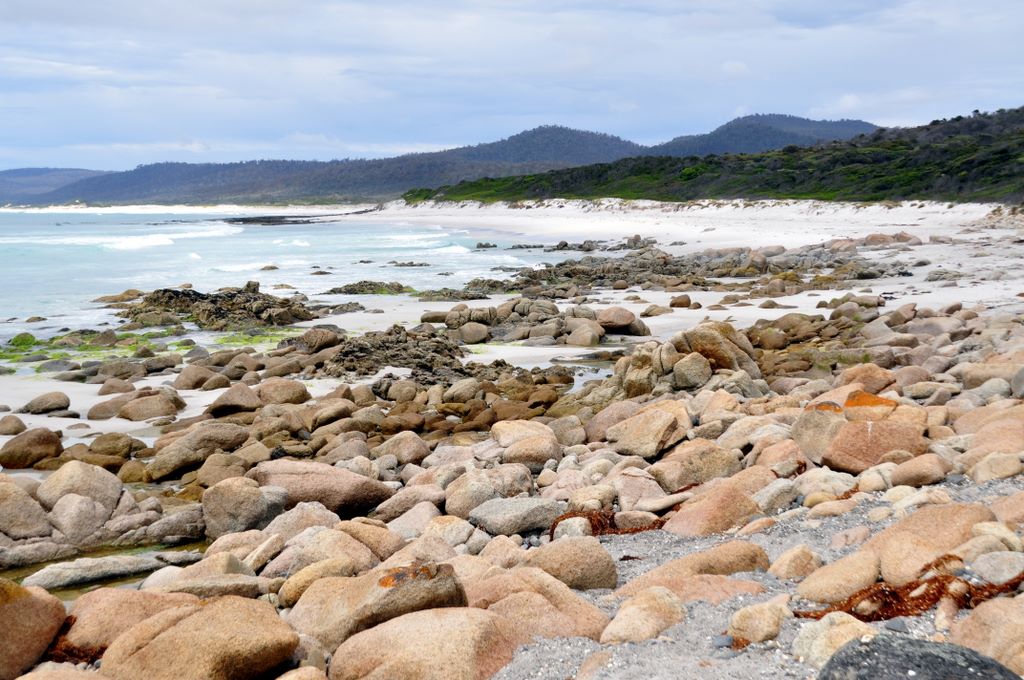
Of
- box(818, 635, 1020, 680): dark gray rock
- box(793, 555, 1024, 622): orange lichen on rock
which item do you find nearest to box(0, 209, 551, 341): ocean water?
box(793, 555, 1024, 622): orange lichen on rock

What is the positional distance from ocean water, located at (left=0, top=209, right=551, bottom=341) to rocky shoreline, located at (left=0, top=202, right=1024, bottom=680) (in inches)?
483

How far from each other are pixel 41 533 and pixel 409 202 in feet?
325

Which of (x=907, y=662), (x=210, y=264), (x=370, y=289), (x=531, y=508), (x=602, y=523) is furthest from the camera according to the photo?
(x=210, y=264)

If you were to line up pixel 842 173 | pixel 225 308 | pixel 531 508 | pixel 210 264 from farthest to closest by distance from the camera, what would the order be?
pixel 842 173
pixel 210 264
pixel 225 308
pixel 531 508

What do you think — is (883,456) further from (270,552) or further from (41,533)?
(41,533)

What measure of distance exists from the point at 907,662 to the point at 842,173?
62145 millimetres

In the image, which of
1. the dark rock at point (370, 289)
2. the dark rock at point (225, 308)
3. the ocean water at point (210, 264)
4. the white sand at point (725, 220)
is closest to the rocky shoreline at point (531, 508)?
the dark rock at point (225, 308)

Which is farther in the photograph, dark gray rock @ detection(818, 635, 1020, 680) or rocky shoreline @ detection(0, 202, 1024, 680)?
rocky shoreline @ detection(0, 202, 1024, 680)

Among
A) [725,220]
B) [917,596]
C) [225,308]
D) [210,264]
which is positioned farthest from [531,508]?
[725,220]

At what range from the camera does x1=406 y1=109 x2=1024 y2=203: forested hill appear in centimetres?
4888

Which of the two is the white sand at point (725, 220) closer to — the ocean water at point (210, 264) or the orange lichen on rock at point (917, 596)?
the ocean water at point (210, 264)

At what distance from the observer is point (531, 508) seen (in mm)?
7324

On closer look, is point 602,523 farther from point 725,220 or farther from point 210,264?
point 725,220

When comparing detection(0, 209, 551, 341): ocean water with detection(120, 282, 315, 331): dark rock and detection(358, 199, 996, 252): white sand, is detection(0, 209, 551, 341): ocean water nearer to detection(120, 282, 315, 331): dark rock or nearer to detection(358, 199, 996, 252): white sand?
detection(120, 282, 315, 331): dark rock
